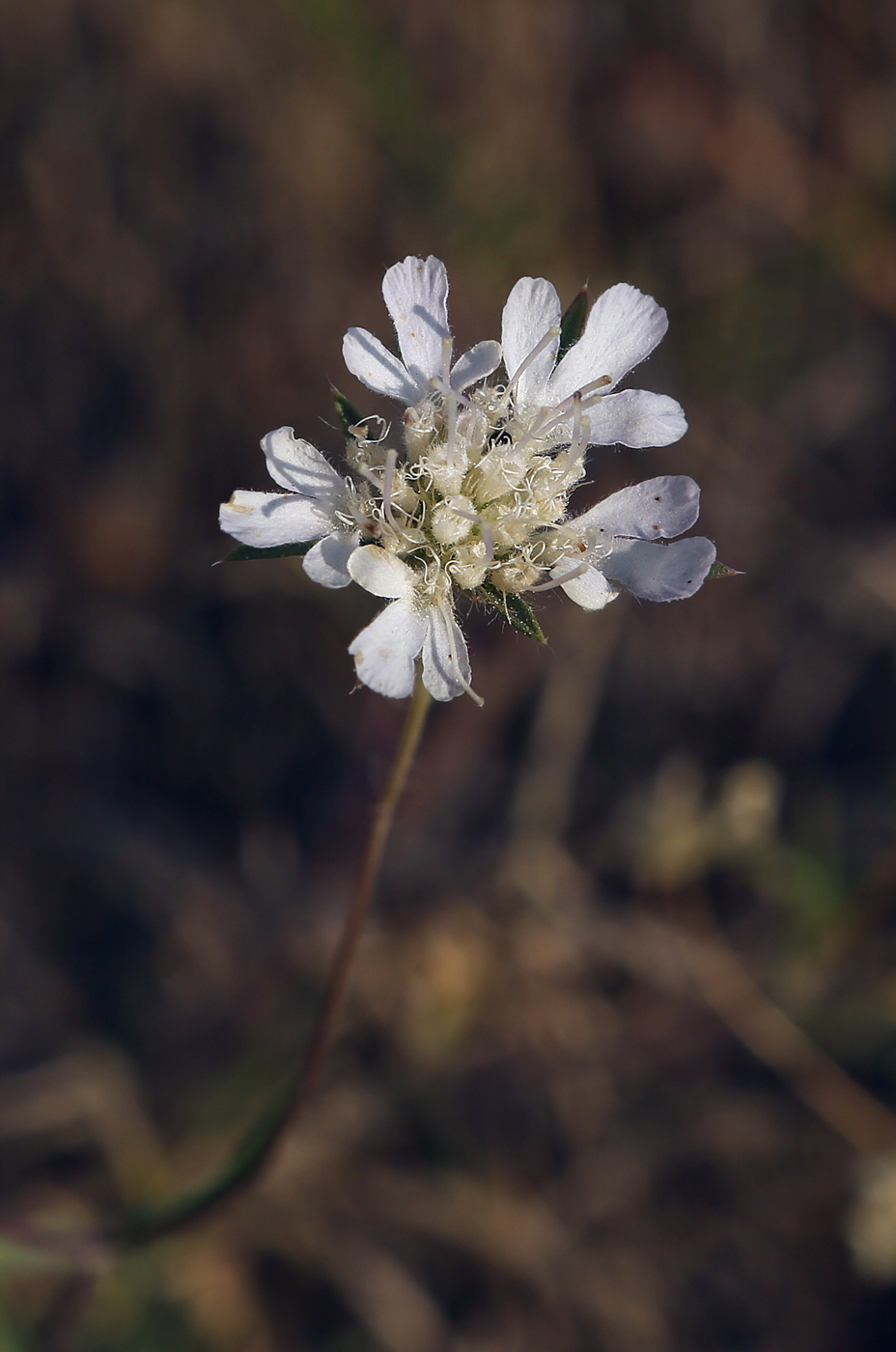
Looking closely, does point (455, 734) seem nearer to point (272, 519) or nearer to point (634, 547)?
point (634, 547)

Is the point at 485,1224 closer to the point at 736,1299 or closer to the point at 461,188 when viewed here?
the point at 736,1299

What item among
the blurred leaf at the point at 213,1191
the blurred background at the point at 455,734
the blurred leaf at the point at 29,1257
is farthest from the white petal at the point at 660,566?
the blurred leaf at the point at 29,1257

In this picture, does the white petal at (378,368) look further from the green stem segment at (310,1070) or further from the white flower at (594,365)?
the green stem segment at (310,1070)

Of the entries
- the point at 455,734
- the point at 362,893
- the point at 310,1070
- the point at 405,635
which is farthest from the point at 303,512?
the point at 455,734

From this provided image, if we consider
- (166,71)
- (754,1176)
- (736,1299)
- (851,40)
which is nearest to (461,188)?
(166,71)

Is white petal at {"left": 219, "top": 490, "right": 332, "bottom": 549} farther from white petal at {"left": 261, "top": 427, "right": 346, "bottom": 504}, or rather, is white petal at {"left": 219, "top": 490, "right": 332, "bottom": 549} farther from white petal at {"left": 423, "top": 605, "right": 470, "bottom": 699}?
white petal at {"left": 423, "top": 605, "right": 470, "bottom": 699}

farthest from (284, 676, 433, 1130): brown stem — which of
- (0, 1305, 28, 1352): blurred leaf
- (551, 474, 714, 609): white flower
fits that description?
(0, 1305, 28, 1352): blurred leaf

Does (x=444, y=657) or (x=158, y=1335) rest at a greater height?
(x=444, y=657)
